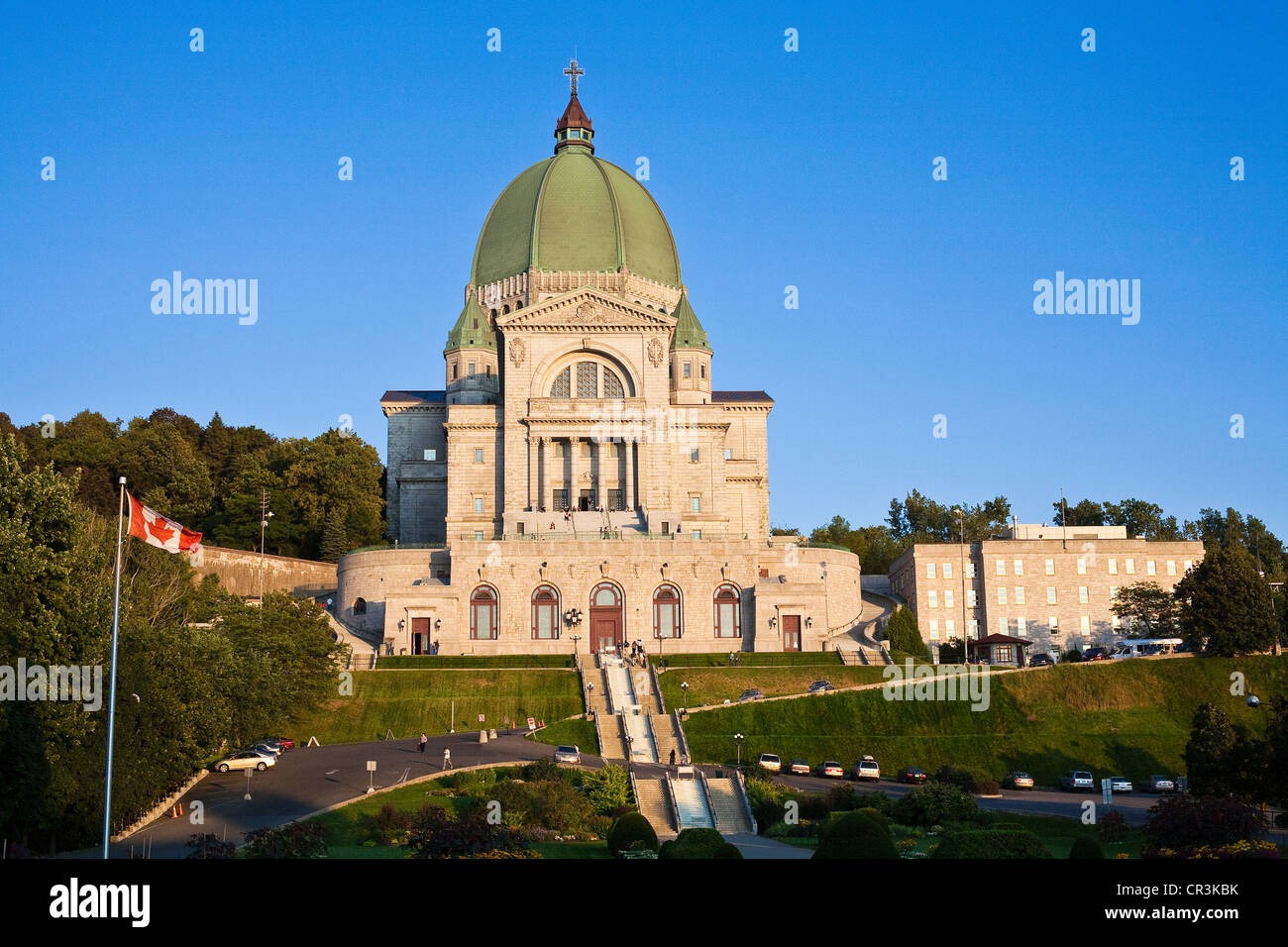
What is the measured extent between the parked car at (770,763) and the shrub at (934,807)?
9.63 meters

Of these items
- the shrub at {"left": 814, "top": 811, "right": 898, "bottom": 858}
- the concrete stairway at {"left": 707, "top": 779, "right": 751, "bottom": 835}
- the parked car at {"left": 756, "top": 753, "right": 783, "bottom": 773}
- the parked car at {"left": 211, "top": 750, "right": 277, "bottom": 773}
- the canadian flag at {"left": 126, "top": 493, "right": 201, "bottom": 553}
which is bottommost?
the concrete stairway at {"left": 707, "top": 779, "right": 751, "bottom": 835}

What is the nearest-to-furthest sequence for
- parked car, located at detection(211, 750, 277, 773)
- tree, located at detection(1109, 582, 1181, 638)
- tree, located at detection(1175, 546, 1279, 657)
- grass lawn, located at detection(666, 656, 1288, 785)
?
parked car, located at detection(211, 750, 277, 773)
grass lawn, located at detection(666, 656, 1288, 785)
tree, located at detection(1175, 546, 1279, 657)
tree, located at detection(1109, 582, 1181, 638)

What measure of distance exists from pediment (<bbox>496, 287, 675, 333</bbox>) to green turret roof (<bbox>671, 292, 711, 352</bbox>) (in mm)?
8025

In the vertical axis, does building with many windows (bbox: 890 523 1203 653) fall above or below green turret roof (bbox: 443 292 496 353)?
below

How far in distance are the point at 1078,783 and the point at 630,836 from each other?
2562 cm

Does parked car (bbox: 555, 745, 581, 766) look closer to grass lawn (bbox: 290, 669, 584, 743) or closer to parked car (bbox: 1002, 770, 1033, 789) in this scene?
grass lawn (bbox: 290, 669, 584, 743)

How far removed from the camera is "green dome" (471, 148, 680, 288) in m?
98.5

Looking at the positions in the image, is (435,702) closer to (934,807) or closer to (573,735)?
(573,735)

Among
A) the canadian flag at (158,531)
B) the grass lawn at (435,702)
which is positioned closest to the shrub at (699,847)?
the canadian flag at (158,531)

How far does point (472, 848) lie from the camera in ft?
98.9

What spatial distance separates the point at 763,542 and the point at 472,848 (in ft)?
193

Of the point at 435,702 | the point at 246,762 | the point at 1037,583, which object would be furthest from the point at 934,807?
the point at 1037,583

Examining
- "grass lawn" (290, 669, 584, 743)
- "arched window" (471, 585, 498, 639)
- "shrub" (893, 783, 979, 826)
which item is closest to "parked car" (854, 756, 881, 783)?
"shrub" (893, 783, 979, 826)

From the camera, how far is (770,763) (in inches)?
2101
